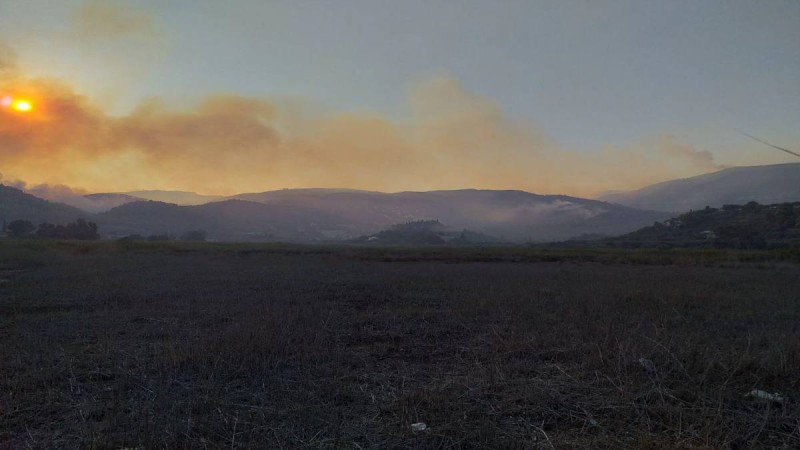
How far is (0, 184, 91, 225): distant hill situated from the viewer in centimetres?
12864

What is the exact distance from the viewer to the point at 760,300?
1539 cm

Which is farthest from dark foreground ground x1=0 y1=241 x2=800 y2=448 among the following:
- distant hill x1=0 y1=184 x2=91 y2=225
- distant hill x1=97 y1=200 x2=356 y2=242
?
distant hill x1=97 y1=200 x2=356 y2=242

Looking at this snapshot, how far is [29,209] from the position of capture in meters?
136

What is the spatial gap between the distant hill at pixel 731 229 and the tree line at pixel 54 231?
103 m

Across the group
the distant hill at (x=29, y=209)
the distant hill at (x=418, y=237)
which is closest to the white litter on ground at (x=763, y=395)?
the distant hill at (x=418, y=237)

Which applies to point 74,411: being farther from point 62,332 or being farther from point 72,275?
point 72,275

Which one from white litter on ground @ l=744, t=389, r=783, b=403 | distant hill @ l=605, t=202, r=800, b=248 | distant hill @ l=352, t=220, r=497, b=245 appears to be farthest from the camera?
distant hill @ l=352, t=220, r=497, b=245

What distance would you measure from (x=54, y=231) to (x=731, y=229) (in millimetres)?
119781

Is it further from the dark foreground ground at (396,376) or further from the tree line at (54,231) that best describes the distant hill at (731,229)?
the tree line at (54,231)

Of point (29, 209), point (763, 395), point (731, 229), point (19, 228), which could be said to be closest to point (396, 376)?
point (763, 395)

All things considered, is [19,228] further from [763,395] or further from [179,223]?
[763,395]

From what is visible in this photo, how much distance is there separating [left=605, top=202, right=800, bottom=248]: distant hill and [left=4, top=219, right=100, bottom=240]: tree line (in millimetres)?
103226

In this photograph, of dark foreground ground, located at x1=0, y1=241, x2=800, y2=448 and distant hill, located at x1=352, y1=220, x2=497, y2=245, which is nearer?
→ dark foreground ground, located at x1=0, y1=241, x2=800, y2=448

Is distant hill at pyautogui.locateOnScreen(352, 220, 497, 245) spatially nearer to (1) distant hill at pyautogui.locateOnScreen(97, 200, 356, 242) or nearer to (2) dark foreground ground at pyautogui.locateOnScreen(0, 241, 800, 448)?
(1) distant hill at pyautogui.locateOnScreen(97, 200, 356, 242)
